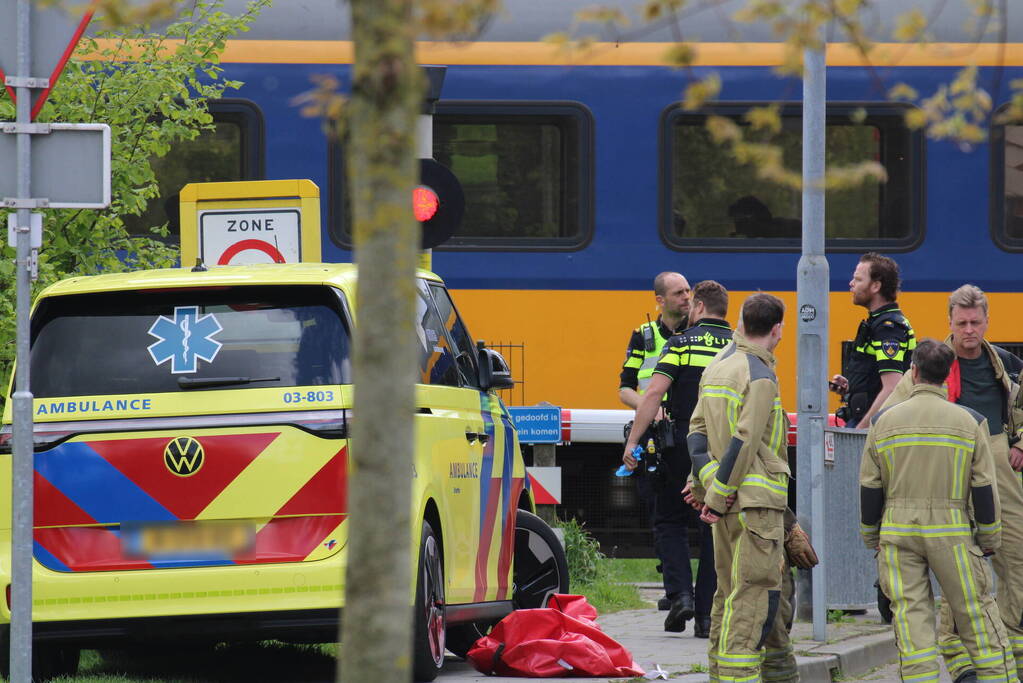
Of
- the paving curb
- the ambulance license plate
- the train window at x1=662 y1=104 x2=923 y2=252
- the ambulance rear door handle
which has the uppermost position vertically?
the train window at x1=662 y1=104 x2=923 y2=252

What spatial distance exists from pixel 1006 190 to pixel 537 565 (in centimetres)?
572

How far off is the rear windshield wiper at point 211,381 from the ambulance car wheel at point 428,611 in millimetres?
901

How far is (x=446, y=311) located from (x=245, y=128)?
16.7ft

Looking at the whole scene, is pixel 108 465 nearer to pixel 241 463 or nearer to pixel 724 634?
pixel 241 463

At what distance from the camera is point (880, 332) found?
9898 mm

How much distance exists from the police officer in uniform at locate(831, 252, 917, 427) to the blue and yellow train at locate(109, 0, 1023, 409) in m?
3.05

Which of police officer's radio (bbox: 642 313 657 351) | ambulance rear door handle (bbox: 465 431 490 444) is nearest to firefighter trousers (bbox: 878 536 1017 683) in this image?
ambulance rear door handle (bbox: 465 431 490 444)

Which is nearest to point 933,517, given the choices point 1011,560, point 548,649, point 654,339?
point 1011,560

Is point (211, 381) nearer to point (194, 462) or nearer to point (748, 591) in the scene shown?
point (194, 462)

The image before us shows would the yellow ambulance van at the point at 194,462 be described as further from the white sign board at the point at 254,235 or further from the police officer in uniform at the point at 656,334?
the police officer in uniform at the point at 656,334

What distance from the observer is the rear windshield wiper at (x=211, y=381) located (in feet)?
22.9

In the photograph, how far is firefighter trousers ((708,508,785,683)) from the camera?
704 centimetres

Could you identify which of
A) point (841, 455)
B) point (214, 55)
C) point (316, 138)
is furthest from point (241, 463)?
point (316, 138)

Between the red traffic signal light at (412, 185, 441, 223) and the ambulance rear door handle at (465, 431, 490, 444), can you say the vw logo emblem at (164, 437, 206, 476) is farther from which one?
the red traffic signal light at (412, 185, 441, 223)
